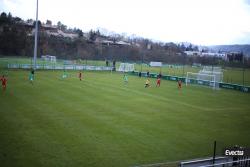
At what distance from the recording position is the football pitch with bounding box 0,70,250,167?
1424 cm

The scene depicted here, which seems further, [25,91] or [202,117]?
[25,91]

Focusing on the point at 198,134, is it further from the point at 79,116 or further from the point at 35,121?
the point at 35,121

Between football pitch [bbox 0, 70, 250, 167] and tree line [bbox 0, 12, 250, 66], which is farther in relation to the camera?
tree line [bbox 0, 12, 250, 66]

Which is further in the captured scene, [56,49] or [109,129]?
[56,49]

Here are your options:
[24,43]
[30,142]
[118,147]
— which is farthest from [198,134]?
[24,43]

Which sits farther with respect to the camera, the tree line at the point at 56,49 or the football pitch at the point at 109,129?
the tree line at the point at 56,49

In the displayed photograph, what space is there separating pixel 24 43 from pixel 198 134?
3494 inches

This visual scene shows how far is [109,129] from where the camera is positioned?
61.6 ft

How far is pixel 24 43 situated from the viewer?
9812 cm

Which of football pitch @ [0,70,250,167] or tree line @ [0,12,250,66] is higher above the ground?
tree line @ [0,12,250,66]

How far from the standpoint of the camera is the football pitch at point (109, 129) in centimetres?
1424

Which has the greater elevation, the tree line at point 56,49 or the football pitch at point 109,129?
the tree line at point 56,49

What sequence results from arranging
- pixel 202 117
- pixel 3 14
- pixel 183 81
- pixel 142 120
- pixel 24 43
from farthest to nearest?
pixel 3 14 → pixel 24 43 → pixel 183 81 → pixel 202 117 → pixel 142 120

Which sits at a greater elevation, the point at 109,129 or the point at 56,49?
the point at 56,49
